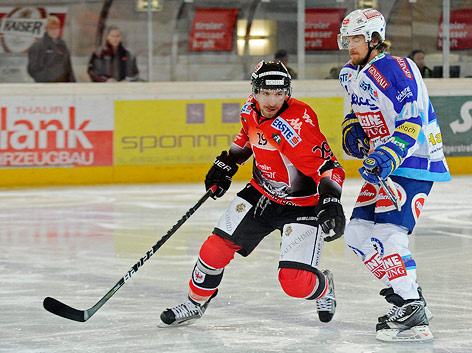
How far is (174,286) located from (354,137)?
1.25 m

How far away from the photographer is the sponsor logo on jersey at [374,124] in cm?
362

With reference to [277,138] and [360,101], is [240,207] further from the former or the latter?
[360,101]

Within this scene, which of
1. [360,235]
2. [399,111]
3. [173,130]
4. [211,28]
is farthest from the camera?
[211,28]

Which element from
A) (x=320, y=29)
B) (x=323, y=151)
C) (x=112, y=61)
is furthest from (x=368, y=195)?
(x=320, y=29)

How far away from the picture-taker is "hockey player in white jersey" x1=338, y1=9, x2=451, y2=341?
3482mm

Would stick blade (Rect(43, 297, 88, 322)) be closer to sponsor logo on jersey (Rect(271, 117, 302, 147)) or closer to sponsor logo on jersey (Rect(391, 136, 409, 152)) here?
sponsor logo on jersey (Rect(271, 117, 302, 147))

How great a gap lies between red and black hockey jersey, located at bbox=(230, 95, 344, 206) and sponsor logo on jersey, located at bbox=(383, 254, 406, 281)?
32cm

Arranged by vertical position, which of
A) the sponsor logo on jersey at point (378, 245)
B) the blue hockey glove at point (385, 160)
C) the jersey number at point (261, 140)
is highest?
the jersey number at point (261, 140)

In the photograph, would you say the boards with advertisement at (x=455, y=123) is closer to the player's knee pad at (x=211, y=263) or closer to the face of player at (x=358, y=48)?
the face of player at (x=358, y=48)

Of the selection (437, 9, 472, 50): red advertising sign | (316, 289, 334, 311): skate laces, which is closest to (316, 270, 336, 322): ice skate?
(316, 289, 334, 311): skate laces

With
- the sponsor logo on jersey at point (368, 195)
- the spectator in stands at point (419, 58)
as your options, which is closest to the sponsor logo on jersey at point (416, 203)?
the sponsor logo on jersey at point (368, 195)

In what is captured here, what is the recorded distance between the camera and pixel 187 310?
3.79 m

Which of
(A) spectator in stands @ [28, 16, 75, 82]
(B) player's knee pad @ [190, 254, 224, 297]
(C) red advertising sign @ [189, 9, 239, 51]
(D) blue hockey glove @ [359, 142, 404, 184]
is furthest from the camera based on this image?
(C) red advertising sign @ [189, 9, 239, 51]

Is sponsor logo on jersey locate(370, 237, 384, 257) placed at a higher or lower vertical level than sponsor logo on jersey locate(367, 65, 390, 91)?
lower
